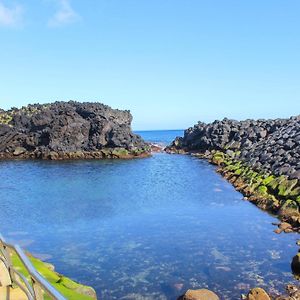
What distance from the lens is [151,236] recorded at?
26328mm

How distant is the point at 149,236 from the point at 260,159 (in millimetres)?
30276

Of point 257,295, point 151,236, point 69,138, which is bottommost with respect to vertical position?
point 151,236

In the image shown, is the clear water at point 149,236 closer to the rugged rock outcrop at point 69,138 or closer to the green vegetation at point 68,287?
Result: the green vegetation at point 68,287

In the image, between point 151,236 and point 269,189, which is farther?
point 269,189

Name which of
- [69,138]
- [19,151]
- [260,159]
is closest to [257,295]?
[260,159]

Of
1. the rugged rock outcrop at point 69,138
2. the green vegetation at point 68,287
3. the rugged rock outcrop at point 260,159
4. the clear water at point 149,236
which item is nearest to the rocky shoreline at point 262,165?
the rugged rock outcrop at point 260,159

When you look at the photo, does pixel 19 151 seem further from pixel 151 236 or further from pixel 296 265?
pixel 296 265

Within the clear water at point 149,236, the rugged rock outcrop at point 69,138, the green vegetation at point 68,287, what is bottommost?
the clear water at point 149,236

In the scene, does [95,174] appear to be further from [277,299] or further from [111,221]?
[277,299]

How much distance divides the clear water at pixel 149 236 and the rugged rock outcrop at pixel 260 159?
1928 millimetres

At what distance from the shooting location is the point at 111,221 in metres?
30.5

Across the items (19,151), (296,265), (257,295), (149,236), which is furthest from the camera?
(19,151)

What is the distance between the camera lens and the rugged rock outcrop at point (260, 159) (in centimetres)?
3447

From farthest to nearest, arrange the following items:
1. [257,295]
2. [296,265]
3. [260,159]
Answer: [260,159] < [296,265] < [257,295]
